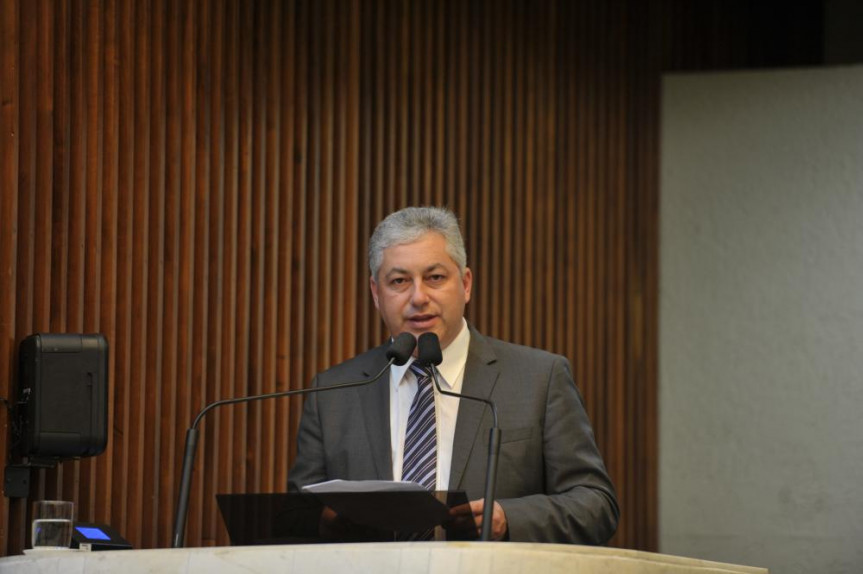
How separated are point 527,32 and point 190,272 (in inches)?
96.1

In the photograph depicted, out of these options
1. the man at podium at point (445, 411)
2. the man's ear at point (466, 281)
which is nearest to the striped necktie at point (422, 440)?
the man at podium at point (445, 411)

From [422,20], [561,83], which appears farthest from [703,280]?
[422,20]

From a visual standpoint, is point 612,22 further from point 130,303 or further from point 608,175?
point 130,303

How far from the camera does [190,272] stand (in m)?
4.97

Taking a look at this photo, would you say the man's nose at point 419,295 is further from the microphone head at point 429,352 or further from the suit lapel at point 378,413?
the microphone head at point 429,352

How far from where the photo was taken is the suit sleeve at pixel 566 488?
3477 mm

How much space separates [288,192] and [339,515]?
2484 mm

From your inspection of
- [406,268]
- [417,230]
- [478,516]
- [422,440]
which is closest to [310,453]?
[422,440]

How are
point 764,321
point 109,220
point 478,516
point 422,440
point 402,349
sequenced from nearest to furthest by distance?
point 478,516, point 402,349, point 422,440, point 109,220, point 764,321

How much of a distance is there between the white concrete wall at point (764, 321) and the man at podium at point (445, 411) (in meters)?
2.81

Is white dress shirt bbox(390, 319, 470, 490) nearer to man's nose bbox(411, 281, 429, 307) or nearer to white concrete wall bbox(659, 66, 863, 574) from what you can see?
man's nose bbox(411, 281, 429, 307)

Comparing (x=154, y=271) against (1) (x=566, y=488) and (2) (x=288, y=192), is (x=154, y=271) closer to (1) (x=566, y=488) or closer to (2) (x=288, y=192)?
(2) (x=288, y=192)

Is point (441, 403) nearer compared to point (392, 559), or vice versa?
point (392, 559)

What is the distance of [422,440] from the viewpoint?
12.6 ft
